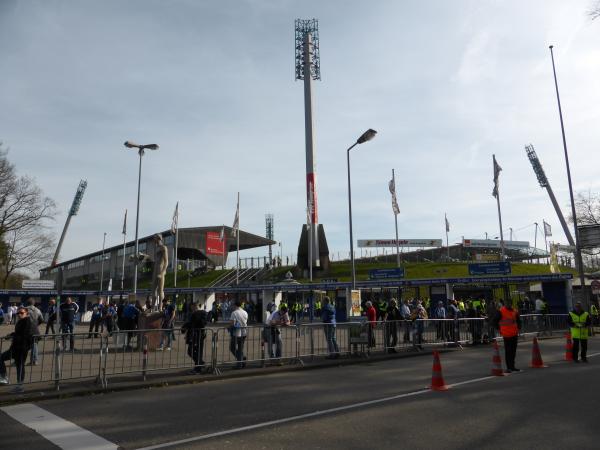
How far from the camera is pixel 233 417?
717 cm

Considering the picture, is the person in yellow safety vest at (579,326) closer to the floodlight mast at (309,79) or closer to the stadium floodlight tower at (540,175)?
the floodlight mast at (309,79)

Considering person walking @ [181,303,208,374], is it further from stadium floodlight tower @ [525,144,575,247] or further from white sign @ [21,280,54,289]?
stadium floodlight tower @ [525,144,575,247]

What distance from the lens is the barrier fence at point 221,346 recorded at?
10.5 meters

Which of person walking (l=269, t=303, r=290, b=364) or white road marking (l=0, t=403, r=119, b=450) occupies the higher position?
person walking (l=269, t=303, r=290, b=364)

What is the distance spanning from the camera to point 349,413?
7309 millimetres

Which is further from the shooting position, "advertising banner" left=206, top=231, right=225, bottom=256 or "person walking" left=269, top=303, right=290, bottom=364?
"advertising banner" left=206, top=231, right=225, bottom=256

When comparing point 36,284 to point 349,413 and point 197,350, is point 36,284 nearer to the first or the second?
point 197,350

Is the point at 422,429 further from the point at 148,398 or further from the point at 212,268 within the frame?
the point at 212,268

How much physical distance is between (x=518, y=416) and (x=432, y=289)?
2380 centimetres

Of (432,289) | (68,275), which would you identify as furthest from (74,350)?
(68,275)

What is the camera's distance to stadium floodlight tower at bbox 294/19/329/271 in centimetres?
Answer: 5966

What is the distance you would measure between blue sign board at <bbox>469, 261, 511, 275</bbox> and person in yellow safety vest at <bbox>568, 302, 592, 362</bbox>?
70.5 ft

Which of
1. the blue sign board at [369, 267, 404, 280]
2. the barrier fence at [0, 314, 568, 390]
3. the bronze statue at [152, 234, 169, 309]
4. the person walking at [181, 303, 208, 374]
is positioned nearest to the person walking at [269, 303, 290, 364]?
the barrier fence at [0, 314, 568, 390]

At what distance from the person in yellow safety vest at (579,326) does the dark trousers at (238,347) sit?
883 cm
